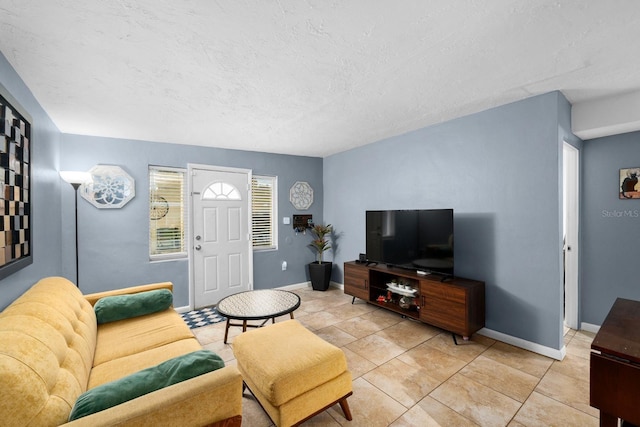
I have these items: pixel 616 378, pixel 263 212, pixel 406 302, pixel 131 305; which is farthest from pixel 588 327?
pixel 131 305

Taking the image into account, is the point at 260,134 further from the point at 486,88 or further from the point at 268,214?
the point at 486,88

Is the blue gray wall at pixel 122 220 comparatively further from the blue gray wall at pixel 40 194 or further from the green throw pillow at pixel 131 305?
the green throw pillow at pixel 131 305

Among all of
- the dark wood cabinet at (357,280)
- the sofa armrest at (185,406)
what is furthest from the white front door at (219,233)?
the sofa armrest at (185,406)

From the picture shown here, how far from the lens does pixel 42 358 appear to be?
3.77 ft

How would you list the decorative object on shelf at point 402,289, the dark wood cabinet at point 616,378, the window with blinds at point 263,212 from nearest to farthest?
the dark wood cabinet at point 616,378, the decorative object on shelf at point 402,289, the window with blinds at point 263,212

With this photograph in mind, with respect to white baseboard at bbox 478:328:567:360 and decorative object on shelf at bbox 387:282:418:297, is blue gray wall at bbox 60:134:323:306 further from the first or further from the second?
white baseboard at bbox 478:328:567:360

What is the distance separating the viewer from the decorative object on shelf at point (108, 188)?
3.36 metres

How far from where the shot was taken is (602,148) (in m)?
2.89

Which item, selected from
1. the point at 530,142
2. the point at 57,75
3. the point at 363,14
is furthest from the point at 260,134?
the point at 530,142

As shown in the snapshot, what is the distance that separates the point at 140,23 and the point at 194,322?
10.4 feet

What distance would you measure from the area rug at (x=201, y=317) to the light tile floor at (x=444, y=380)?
0.56ft

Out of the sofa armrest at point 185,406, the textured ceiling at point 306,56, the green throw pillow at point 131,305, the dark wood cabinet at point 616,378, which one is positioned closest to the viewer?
the sofa armrest at point 185,406

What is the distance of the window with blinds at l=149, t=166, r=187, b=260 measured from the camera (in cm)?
380

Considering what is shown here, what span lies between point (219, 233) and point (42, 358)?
3071 millimetres
